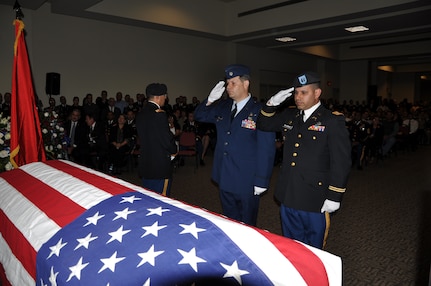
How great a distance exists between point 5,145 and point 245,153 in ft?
6.77

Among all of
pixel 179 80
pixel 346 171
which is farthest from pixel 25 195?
pixel 179 80

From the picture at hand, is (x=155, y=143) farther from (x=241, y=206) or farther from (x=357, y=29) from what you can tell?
(x=357, y=29)

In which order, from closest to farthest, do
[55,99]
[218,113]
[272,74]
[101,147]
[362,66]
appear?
[218,113]
[101,147]
[55,99]
[272,74]
[362,66]

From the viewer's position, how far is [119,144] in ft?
21.9

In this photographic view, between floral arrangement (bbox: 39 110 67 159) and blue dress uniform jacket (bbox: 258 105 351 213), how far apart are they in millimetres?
2125

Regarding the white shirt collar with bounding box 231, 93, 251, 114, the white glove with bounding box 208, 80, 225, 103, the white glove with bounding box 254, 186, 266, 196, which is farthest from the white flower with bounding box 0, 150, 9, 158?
the white glove with bounding box 254, 186, 266, 196

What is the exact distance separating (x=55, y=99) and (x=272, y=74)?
8260 millimetres

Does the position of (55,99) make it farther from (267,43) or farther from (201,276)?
(201,276)

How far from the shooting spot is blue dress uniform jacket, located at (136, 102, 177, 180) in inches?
117

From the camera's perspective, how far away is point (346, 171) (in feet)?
6.50

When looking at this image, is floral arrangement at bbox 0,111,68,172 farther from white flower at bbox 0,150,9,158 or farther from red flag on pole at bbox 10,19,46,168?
red flag on pole at bbox 10,19,46,168

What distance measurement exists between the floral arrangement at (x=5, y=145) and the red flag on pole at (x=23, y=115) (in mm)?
308

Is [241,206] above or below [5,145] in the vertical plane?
below

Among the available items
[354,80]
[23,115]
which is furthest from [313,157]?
[354,80]
